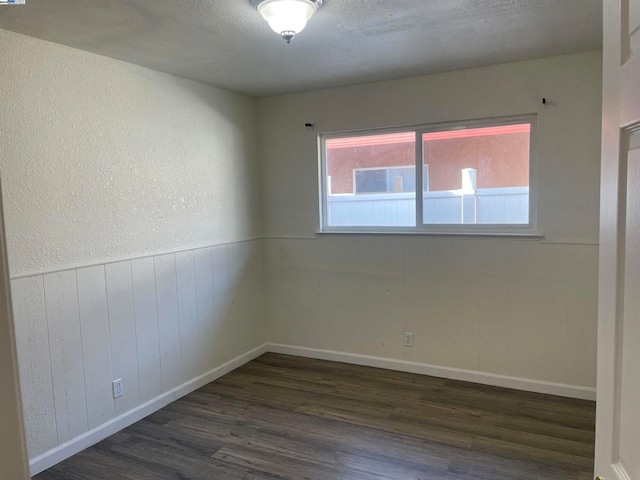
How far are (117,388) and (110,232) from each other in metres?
1.04

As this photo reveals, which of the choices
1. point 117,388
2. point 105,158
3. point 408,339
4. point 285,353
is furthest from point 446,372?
point 105,158

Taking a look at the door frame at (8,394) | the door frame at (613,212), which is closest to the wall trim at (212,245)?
the door frame at (8,394)

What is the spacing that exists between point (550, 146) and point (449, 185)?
76 centimetres

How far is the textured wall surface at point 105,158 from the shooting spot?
239cm

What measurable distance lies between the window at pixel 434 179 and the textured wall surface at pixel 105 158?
38.9 inches

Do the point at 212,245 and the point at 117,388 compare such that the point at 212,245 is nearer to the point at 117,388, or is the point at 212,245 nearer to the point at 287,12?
the point at 117,388

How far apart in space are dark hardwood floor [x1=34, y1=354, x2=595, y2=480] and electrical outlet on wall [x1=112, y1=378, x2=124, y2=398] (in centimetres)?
25

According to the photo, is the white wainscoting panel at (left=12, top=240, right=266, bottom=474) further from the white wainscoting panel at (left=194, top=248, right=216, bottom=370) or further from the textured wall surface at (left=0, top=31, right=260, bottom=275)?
the textured wall surface at (left=0, top=31, right=260, bottom=275)

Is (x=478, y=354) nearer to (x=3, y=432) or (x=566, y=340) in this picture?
(x=566, y=340)

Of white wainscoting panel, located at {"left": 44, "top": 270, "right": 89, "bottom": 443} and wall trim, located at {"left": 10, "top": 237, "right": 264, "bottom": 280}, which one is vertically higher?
wall trim, located at {"left": 10, "top": 237, "right": 264, "bottom": 280}

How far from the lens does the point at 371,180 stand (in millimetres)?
3863

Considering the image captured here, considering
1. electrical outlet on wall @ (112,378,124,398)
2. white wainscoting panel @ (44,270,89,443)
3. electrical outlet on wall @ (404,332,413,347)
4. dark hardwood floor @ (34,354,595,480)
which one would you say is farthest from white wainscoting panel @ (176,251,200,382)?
electrical outlet on wall @ (404,332,413,347)

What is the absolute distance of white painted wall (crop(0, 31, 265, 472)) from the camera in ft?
7.97

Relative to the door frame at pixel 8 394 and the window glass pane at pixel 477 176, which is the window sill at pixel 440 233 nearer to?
the window glass pane at pixel 477 176
